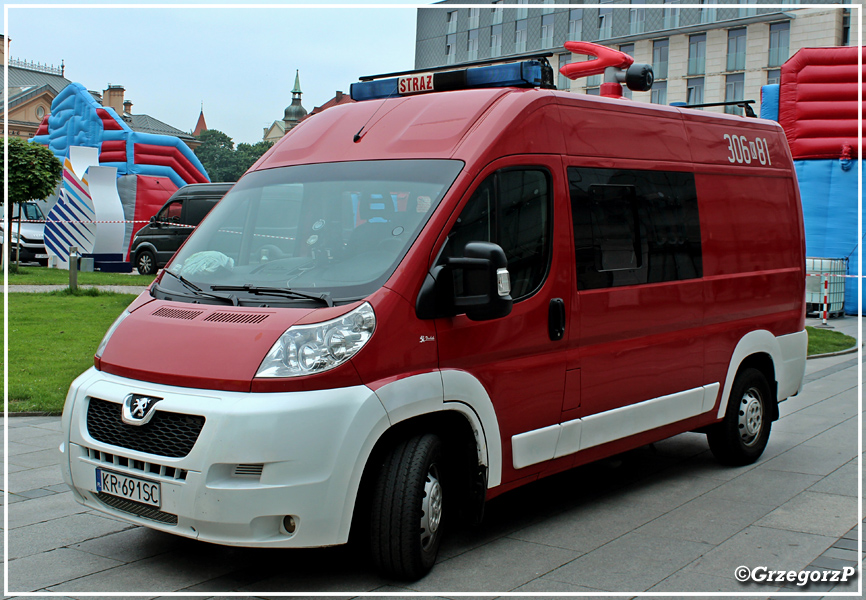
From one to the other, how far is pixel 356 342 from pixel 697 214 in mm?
3168

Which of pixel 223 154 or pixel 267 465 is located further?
pixel 223 154

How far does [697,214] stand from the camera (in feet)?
20.7

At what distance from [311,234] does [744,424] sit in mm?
3842

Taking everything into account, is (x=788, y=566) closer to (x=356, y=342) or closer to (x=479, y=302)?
(x=479, y=302)

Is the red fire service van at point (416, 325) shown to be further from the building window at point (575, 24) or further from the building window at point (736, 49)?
the building window at point (575, 24)

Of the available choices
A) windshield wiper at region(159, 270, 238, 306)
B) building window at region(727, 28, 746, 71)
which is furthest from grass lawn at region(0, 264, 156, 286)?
building window at region(727, 28, 746, 71)

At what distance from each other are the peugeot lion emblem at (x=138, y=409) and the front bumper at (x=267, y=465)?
2.5 inches

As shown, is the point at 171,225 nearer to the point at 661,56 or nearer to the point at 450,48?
the point at 661,56

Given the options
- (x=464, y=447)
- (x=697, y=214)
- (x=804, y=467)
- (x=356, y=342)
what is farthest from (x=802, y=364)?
(x=356, y=342)

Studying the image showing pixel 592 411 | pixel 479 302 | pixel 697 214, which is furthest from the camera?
pixel 697 214

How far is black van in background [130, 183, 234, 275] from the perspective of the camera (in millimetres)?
22647

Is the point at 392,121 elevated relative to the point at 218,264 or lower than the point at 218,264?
elevated

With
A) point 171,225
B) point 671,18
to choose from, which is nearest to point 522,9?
point 671,18

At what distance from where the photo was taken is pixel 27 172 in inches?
894
